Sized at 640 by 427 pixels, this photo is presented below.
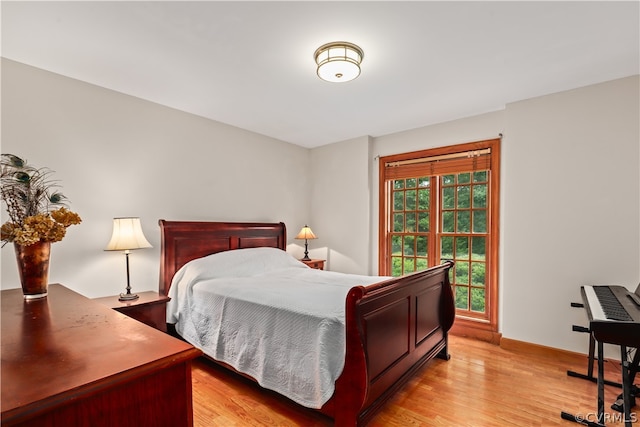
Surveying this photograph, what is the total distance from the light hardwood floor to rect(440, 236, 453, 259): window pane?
1.23 meters

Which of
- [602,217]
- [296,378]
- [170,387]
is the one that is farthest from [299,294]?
[602,217]

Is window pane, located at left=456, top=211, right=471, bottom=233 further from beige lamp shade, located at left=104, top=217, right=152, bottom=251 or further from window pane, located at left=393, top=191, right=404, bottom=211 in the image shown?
beige lamp shade, located at left=104, top=217, right=152, bottom=251

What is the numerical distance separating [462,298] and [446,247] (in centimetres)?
62

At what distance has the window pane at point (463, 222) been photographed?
362 centimetres

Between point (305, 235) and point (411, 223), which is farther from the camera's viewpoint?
point (305, 235)

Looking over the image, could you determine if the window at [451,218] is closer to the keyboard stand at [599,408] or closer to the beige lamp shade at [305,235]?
the beige lamp shade at [305,235]

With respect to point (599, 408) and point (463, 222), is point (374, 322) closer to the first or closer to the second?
point (599, 408)

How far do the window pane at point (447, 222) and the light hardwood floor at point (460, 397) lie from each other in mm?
1465

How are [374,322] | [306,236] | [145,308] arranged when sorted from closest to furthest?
[374,322] → [145,308] → [306,236]

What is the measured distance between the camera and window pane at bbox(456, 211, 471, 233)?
362 centimetres

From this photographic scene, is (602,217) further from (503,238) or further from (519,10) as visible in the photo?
(519,10)

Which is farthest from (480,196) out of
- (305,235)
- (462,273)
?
(305,235)

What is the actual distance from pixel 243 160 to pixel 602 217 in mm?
3761

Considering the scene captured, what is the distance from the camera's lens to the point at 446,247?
12.4 ft
